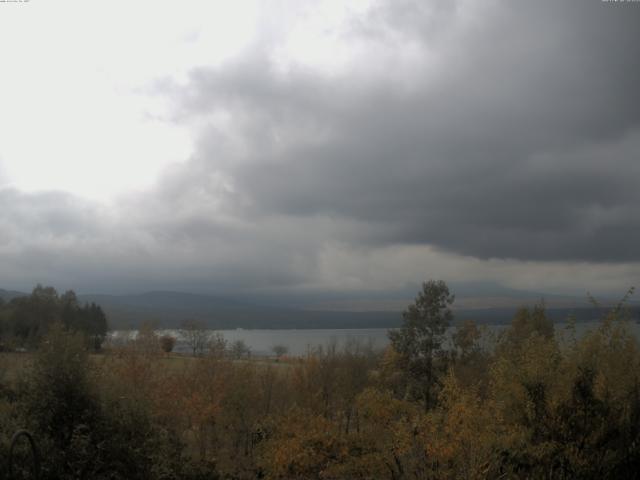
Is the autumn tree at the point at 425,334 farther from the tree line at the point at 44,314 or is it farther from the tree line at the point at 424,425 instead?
the tree line at the point at 44,314

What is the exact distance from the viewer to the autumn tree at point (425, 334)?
39.5m

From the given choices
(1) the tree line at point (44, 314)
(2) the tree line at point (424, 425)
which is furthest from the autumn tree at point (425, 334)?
(1) the tree line at point (44, 314)

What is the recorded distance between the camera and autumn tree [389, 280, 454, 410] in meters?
39.5

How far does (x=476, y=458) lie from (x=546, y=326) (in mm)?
27386

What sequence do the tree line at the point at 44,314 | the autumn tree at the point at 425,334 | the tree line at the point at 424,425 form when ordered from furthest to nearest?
the tree line at the point at 44,314, the autumn tree at the point at 425,334, the tree line at the point at 424,425

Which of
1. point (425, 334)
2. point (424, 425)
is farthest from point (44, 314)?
point (424, 425)

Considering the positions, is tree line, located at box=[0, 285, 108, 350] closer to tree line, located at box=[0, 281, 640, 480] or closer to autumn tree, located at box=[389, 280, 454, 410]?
autumn tree, located at box=[389, 280, 454, 410]

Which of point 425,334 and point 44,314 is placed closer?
point 425,334

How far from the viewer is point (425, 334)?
40062 mm

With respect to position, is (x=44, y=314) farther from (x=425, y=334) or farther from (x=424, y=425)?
(x=424, y=425)

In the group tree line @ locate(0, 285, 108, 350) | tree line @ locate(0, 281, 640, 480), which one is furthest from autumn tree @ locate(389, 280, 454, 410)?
tree line @ locate(0, 285, 108, 350)

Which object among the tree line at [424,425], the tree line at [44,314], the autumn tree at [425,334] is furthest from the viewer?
the tree line at [44,314]

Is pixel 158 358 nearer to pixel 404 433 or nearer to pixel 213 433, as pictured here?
pixel 213 433

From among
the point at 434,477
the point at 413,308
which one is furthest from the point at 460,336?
the point at 434,477
